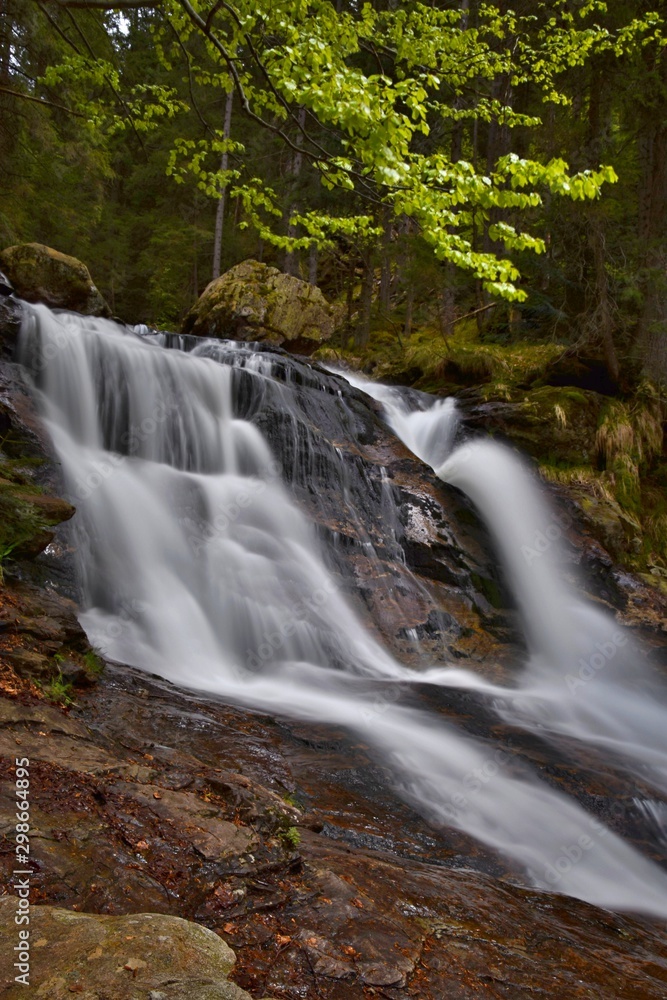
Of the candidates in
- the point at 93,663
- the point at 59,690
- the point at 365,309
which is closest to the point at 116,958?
the point at 59,690

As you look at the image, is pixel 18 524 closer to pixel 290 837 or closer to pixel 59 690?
pixel 59 690

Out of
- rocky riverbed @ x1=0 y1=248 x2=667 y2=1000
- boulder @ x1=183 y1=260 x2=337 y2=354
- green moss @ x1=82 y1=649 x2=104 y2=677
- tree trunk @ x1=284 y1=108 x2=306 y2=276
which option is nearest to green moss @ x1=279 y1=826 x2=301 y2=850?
rocky riverbed @ x1=0 y1=248 x2=667 y2=1000

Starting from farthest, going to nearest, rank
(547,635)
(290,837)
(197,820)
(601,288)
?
(601,288) → (547,635) → (290,837) → (197,820)

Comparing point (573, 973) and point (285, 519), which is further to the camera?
point (285, 519)

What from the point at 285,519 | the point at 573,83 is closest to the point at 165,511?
the point at 285,519

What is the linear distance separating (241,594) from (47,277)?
29.9 feet

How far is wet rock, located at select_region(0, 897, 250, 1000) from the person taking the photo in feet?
4.76

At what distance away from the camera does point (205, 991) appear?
1.51m

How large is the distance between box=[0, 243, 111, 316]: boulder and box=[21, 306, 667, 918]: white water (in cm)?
259

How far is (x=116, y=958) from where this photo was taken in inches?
61.4

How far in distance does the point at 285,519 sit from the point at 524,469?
476 cm

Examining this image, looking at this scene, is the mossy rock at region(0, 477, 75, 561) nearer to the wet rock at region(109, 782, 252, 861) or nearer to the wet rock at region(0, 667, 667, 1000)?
the wet rock at region(0, 667, 667, 1000)

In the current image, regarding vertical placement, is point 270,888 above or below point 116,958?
below

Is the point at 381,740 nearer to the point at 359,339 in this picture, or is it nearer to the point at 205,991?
the point at 205,991
